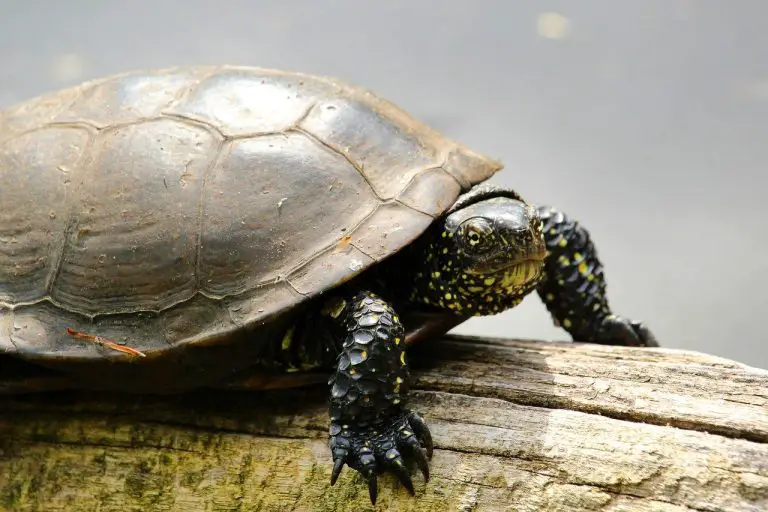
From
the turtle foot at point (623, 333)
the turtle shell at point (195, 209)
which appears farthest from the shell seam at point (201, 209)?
the turtle foot at point (623, 333)

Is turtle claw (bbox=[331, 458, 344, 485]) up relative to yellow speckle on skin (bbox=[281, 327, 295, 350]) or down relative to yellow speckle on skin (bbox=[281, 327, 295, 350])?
down

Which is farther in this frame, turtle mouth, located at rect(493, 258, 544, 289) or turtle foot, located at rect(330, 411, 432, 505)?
turtle mouth, located at rect(493, 258, 544, 289)

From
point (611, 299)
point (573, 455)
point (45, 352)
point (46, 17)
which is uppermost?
point (46, 17)

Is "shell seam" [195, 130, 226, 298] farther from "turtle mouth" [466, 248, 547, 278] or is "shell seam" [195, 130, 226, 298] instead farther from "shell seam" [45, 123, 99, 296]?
"turtle mouth" [466, 248, 547, 278]

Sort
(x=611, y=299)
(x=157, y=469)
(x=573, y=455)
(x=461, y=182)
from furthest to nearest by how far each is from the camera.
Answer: (x=611, y=299), (x=461, y=182), (x=157, y=469), (x=573, y=455)

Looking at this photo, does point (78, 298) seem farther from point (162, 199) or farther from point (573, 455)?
point (573, 455)

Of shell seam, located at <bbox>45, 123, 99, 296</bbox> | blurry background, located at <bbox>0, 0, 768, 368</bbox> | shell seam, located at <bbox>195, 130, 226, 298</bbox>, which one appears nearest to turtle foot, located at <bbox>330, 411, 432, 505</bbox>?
shell seam, located at <bbox>195, 130, 226, 298</bbox>

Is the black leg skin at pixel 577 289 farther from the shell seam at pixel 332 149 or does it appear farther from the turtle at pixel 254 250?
the shell seam at pixel 332 149

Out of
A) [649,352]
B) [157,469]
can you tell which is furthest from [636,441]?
[157,469]
